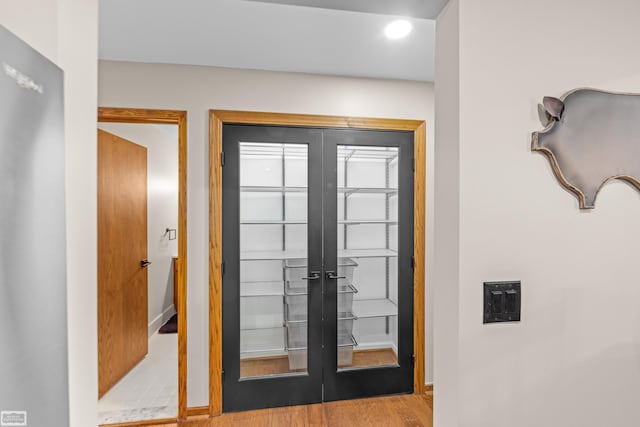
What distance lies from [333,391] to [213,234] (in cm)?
148

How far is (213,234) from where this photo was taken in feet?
7.54

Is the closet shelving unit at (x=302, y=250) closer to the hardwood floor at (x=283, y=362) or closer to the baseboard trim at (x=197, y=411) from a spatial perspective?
the hardwood floor at (x=283, y=362)

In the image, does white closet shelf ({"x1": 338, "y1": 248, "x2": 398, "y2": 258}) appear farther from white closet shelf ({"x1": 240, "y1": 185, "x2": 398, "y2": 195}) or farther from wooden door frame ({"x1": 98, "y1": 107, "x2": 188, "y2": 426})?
wooden door frame ({"x1": 98, "y1": 107, "x2": 188, "y2": 426})

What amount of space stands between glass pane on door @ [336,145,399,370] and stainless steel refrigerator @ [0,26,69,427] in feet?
6.27

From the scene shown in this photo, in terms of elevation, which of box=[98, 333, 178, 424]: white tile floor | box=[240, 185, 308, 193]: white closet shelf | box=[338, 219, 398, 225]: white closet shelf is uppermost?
box=[240, 185, 308, 193]: white closet shelf

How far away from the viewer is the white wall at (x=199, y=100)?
226cm

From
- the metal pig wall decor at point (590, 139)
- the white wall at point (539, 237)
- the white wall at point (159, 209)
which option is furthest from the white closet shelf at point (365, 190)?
the white wall at point (159, 209)

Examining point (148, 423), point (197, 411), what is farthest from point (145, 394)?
point (197, 411)

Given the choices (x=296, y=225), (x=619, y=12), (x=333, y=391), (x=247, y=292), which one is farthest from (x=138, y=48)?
(x=333, y=391)

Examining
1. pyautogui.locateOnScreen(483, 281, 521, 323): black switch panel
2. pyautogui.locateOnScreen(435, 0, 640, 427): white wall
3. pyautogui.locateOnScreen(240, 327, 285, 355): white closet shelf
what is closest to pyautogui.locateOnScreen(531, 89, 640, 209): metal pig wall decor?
pyautogui.locateOnScreen(435, 0, 640, 427): white wall

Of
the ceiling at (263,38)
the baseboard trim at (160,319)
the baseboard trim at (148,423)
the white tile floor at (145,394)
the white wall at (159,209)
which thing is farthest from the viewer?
the baseboard trim at (160,319)

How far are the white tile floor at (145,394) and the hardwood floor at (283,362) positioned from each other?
60 centimetres

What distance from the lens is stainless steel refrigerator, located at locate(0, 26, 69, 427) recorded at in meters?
0.57

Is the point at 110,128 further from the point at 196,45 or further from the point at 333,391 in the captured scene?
the point at 333,391
